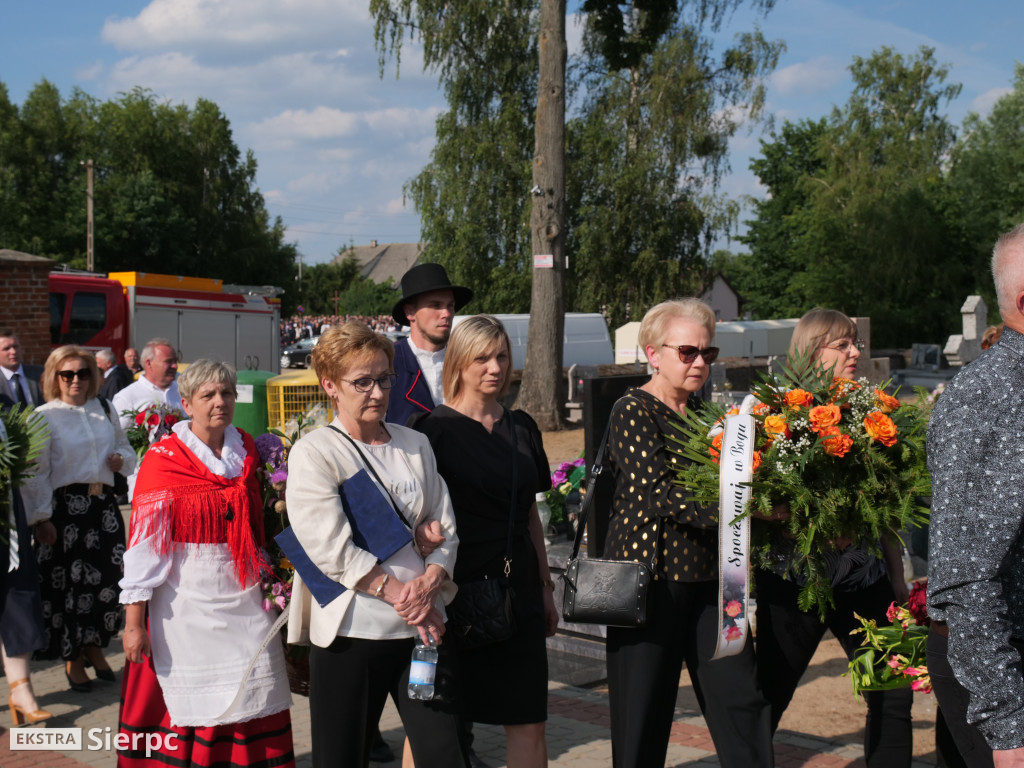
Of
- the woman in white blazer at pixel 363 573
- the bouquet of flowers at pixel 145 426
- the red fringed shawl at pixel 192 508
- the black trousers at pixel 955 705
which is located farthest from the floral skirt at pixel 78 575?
the black trousers at pixel 955 705

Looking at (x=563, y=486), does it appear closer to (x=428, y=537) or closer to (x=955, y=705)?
(x=428, y=537)

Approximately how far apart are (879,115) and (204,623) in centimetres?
4685

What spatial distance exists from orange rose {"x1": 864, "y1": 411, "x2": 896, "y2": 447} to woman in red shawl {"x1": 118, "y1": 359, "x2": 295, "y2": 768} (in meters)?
2.36

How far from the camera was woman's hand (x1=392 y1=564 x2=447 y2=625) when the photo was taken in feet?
10.5

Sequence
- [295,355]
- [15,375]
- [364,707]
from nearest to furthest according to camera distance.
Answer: [364,707]
[15,375]
[295,355]

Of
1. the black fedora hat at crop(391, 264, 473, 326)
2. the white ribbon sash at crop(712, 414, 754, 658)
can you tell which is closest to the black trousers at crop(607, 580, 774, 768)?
the white ribbon sash at crop(712, 414, 754, 658)

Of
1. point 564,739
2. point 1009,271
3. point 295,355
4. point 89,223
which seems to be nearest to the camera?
point 1009,271

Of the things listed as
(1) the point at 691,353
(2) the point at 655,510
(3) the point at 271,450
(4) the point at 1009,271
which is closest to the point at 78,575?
(3) the point at 271,450

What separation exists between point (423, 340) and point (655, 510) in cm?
180

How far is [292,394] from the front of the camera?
850 cm

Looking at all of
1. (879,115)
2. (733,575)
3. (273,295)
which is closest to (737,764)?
(733,575)

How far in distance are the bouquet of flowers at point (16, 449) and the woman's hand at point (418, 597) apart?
3.08 m

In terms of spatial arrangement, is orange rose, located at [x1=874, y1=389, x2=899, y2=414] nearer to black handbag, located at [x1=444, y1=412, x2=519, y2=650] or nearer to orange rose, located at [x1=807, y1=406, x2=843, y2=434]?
orange rose, located at [x1=807, y1=406, x2=843, y2=434]

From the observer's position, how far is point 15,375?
7.57m
